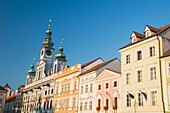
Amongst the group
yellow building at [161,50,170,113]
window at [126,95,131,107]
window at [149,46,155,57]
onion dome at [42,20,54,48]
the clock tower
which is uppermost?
onion dome at [42,20,54,48]

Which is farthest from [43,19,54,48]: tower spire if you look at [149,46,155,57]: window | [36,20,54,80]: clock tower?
[149,46,155,57]: window

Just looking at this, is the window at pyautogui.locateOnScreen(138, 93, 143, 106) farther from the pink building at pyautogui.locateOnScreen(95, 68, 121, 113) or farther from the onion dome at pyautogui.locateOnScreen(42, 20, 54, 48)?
the onion dome at pyautogui.locateOnScreen(42, 20, 54, 48)

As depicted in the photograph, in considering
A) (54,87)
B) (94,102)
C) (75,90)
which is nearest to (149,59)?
(94,102)

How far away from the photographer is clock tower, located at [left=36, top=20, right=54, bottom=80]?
7650cm

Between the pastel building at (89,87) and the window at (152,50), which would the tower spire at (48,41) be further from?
the window at (152,50)

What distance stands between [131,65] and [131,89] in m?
3.56

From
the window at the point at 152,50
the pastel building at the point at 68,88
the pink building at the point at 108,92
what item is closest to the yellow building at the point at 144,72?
the window at the point at 152,50

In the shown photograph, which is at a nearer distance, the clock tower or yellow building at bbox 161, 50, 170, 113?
yellow building at bbox 161, 50, 170, 113

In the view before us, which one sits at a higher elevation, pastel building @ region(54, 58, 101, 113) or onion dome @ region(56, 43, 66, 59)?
onion dome @ region(56, 43, 66, 59)

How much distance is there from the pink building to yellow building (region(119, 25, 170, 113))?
148 centimetres

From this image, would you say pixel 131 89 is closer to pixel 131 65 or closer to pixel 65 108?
pixel 131 65

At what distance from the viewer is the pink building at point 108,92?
36.5m

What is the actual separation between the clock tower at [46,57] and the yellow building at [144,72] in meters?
43.0

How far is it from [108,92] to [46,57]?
48.6 m
